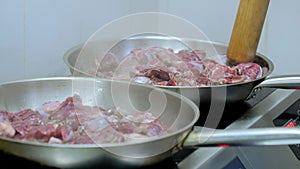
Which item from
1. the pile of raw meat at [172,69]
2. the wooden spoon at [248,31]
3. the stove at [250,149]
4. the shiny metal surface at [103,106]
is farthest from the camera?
the wooden spoon at [248,31]

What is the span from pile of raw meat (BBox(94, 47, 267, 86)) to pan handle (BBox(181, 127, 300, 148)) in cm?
24

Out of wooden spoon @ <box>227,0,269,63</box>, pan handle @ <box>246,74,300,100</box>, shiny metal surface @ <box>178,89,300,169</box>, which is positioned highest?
wooden spoon @ <box>227,0,269,63</box>

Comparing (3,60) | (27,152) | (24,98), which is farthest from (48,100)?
(27,152)

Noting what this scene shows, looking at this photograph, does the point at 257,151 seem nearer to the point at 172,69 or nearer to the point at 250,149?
the point at 250,149

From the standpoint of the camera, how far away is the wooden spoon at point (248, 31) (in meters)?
1.16

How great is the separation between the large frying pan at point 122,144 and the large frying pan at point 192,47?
3cm

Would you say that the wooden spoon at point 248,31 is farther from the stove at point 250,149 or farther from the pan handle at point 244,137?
the pan handle at point 244,137

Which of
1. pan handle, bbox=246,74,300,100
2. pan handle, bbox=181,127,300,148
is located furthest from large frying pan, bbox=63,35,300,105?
pan handle, bbox=181,127,300,148

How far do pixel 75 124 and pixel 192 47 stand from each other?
0.54 meters

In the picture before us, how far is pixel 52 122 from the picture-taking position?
2.67 ft

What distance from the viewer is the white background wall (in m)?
1.06

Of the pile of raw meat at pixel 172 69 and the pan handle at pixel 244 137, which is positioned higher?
the pan handle at pixel 244 137

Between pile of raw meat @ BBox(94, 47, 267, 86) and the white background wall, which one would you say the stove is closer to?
pile of raw meat @ BBox(94, 47, 267, 86)

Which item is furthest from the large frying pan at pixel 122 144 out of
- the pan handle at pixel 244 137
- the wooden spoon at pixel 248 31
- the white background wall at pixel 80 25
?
the wooden spoon at pixel 248 31
